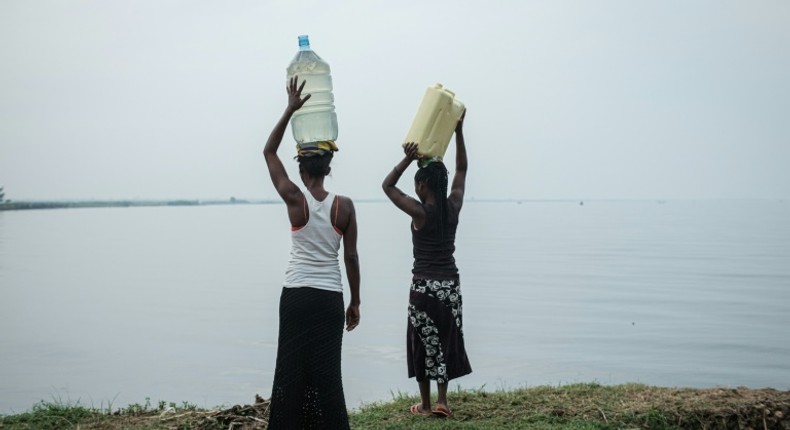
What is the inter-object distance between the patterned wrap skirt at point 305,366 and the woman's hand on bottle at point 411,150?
1.46m

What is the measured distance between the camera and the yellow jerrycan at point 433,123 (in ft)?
19.8

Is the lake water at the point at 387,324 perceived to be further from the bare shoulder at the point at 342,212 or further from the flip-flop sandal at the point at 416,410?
the bare shoulder at the point at 342,212

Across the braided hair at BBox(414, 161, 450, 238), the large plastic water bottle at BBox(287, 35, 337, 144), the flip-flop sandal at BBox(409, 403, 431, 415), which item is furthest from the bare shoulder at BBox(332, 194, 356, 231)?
the flip-flop sandal at BBox(409, 403, 431, 415)

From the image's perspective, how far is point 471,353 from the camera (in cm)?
1288

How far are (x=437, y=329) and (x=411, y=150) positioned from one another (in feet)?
4.33

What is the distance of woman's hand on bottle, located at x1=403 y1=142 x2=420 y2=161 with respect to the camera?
6.01 m

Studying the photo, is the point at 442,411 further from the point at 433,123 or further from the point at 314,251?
the point at 433,123

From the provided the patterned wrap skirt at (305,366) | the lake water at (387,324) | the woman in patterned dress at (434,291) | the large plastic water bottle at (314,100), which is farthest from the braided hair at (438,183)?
the lake water at (387,324)

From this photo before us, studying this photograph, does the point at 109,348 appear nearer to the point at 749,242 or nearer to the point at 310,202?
the point at 310,202


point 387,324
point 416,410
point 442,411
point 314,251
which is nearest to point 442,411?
point 442,411

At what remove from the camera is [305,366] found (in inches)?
193

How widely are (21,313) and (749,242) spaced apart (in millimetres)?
31702

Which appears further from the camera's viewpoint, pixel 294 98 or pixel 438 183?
pixel 438 183

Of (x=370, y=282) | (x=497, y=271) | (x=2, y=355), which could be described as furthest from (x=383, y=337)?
(x=497, y=271)
